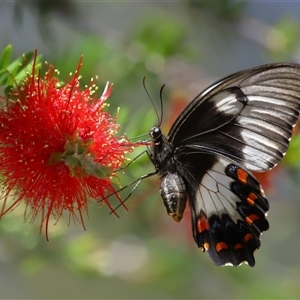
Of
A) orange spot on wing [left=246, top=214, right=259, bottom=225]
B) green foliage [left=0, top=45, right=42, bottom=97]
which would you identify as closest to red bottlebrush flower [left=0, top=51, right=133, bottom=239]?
green foliage [left=0, top=45, right=42, bottom=97]

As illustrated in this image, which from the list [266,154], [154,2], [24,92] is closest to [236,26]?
[154,2]

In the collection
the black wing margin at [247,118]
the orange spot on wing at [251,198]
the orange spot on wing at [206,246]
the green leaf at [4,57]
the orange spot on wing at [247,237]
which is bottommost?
the orange spot on wing at [206,246]

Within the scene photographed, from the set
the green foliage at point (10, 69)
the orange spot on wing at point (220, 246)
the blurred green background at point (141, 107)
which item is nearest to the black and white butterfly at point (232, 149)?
the orange spot on wing at point (220, 246)

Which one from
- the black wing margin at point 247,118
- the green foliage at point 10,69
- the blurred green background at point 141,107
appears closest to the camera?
the green foliage at point 10,69

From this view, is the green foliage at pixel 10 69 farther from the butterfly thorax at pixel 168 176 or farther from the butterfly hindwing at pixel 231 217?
the butterfly hindwing at pixel 231 217

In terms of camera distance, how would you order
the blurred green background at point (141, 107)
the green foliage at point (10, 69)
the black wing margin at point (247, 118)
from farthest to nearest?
the blurred green background at point (141, 107) < the black wing margin at point (247, 118) < the green foliage at point (10, 69)

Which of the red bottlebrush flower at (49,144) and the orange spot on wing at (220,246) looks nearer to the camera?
the red bottlebrush flower at (49,144)

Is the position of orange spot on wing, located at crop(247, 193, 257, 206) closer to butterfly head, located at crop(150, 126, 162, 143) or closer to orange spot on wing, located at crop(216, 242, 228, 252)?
orange spot on wing, located at crop(216, 242, 228, 252)
